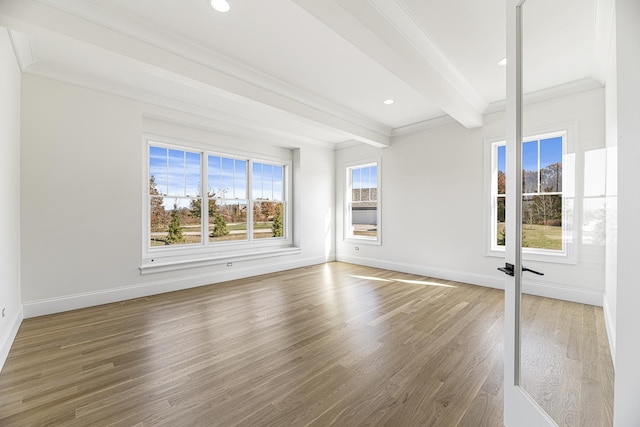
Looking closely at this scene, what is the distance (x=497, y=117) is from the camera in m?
4.26

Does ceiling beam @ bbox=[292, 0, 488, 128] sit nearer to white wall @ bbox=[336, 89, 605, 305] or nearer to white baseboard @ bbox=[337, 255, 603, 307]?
white wall @ bbox=[336, 89, 605, 305]

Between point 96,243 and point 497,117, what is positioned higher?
point 497,117

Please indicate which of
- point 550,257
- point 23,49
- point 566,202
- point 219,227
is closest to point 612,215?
point 566,202

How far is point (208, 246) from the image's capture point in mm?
4965

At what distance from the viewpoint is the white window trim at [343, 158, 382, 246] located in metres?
5.90

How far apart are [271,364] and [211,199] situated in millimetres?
3565

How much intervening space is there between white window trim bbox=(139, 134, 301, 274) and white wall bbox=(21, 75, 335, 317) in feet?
0.58

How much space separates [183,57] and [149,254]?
2.96 metres

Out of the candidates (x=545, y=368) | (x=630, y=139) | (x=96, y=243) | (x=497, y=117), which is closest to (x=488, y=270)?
(x=497, y=117)

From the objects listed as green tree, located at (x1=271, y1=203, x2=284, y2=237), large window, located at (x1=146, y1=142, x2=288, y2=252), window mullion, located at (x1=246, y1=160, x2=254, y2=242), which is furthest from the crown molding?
green tree, located at (x1=271, y1=203, x2=284, y2=237)

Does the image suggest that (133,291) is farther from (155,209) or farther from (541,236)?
(541,236)

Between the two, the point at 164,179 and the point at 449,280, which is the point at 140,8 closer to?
the point at 164,179

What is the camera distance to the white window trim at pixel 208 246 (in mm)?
4215

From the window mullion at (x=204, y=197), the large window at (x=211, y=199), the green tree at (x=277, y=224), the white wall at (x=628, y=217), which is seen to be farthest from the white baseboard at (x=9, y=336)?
the green tree at (x=277, y=224)
